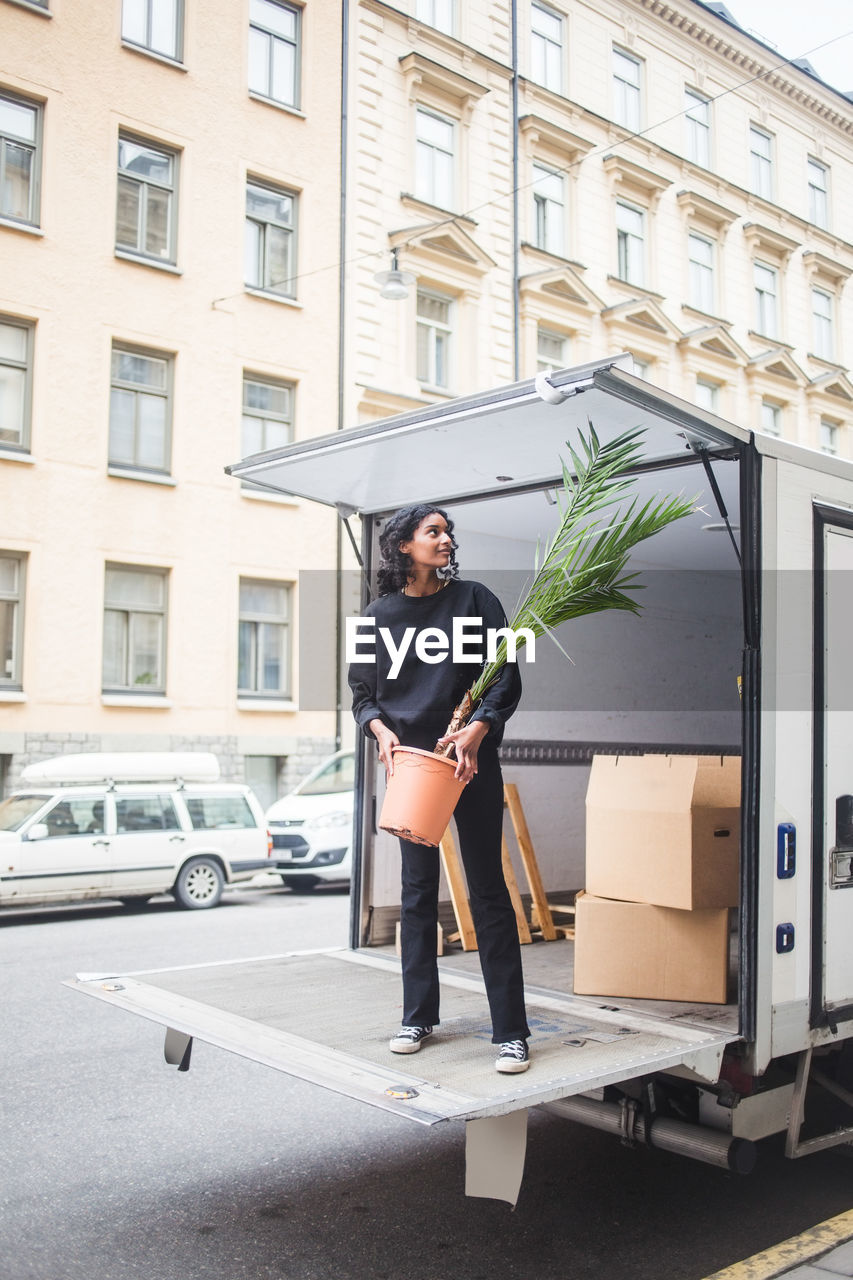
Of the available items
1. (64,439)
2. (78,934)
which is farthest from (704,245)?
(78,934)

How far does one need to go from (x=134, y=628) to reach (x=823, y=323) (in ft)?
68.4

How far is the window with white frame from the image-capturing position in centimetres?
3114

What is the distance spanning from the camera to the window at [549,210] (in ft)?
79.4

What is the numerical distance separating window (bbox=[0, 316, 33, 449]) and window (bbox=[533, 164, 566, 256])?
10.6 meters

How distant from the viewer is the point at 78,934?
11.8 meters

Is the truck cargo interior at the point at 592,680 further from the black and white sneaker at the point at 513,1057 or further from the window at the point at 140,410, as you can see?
the window at the point at 140,410

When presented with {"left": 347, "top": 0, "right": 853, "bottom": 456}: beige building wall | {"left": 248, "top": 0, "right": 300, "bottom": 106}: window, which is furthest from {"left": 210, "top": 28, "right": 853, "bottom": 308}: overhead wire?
{"left": 248, "top": 0, "right": 300, "bottom": 106}: window

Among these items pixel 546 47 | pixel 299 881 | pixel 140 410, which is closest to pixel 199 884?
pixel 299 881

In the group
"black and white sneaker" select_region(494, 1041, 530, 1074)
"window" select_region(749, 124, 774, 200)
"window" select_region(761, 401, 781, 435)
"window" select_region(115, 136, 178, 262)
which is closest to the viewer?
"black and white sneaker" select_region(494, 1041, 530, 1074)

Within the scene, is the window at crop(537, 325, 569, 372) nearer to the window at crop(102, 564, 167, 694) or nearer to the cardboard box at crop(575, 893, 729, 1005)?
the window at crop(102, 564, 167, 694)

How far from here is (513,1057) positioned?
3850mm

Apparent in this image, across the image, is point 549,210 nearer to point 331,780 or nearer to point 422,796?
point 331,780

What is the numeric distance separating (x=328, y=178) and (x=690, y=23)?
10.7 m

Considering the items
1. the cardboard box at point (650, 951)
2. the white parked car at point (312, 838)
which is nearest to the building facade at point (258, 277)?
the white parked car at point (312, 838)
